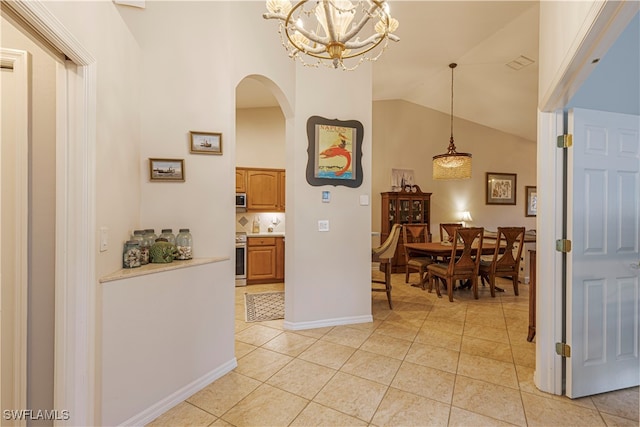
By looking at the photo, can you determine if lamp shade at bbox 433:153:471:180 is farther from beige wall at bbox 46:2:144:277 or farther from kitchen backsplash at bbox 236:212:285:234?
beige wall at bbox 46:2:144:277

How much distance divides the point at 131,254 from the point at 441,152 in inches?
261

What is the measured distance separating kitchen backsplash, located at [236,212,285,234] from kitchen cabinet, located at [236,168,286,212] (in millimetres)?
251

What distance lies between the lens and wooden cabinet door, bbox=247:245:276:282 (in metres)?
5.03

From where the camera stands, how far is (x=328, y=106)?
10.2ft

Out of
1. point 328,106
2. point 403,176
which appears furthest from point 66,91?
point 403,176

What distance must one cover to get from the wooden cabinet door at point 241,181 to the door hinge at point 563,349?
A: 458cm

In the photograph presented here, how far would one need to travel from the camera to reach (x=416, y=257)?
5137 mm

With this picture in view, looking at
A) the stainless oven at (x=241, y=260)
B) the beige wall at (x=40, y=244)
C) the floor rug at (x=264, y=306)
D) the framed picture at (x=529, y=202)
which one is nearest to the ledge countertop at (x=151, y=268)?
the beige wall at (x=40, y=244)

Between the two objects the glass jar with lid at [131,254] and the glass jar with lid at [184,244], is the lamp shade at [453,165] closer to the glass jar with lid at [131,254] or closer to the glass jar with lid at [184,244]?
the glass jar with lid at [184,244]

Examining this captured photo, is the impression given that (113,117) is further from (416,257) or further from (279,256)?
(416,257)

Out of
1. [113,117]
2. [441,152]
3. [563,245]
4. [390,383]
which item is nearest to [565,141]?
[563,245]

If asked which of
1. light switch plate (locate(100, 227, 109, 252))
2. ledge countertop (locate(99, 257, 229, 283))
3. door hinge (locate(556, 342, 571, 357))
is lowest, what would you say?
door hinge (locate(556, 342, 571, 357))

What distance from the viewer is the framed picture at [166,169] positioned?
6.80 feet

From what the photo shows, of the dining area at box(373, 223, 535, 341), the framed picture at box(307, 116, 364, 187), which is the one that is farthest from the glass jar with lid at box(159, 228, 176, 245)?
the dining area at box(373, 223, 535, 341)
